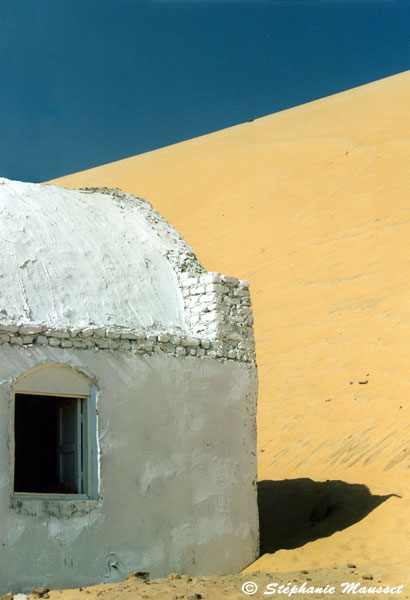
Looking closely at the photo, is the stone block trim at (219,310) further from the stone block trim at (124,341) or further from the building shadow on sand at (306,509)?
the building shadow on sand at (306,509)

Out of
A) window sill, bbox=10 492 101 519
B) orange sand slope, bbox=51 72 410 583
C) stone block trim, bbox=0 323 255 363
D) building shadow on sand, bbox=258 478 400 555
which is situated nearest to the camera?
window sill, bbox=10 492 101 519

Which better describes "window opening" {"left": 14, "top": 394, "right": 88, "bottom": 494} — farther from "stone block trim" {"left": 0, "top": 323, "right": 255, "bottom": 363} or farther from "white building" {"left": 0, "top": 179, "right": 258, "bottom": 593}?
"stone block trim" {"left": 0, "top": 323, "right": 255, "bottom": 363}

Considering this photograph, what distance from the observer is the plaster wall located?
8.54 meters

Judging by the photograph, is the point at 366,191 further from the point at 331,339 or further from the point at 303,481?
the point at 303,481

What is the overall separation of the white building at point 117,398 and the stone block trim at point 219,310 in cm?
2

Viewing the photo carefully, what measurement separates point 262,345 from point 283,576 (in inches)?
452

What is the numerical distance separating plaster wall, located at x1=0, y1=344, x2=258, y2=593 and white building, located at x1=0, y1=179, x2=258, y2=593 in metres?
0.01

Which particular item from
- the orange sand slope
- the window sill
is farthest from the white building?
the orange sand slope

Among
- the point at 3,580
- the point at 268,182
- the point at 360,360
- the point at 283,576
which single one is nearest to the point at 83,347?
the point at 3,580

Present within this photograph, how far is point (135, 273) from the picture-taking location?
10.6 meters

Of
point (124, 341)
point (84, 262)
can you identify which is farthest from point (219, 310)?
point (84, 262)

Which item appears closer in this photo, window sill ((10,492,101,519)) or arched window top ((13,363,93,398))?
window sill ((10,492,101,519))

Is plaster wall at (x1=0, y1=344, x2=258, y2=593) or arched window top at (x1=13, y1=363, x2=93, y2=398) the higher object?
arched window top at (x1=13, y1=363, x2=93, y2=398)

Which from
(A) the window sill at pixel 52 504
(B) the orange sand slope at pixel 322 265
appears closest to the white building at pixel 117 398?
(A) the window sill at pixel 52 504
